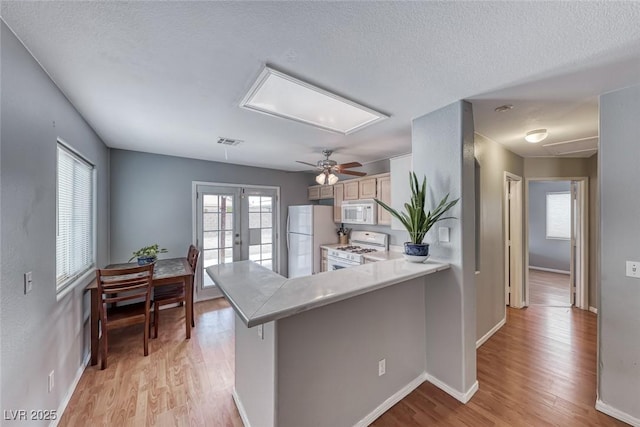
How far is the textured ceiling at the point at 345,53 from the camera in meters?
1.11

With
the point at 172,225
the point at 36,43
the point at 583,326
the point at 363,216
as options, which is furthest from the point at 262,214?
the point at 583,326

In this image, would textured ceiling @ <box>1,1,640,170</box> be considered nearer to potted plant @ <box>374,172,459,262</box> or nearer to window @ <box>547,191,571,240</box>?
potted plant @ <box>374,172,459,262</box>

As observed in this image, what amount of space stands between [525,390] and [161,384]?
316 centimetres

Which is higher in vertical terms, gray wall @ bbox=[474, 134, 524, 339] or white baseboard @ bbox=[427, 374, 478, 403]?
gray wall @ bbox=[474, 134, 524, 339]

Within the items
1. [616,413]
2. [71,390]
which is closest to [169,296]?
[71,390]

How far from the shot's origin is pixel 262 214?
4992 millimetres

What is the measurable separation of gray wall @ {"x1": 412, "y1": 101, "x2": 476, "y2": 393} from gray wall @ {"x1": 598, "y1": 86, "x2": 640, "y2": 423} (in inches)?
33.7

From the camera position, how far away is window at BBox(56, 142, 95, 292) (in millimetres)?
2041

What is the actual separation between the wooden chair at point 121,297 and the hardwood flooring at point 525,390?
2.54 m

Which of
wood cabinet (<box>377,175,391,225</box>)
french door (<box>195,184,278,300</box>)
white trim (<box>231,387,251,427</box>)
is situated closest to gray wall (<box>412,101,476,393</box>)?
wood cabinet (<box>377,175,391,225</box>)

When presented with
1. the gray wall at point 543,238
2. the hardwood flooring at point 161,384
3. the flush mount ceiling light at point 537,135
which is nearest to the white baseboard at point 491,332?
the flush mount ceiling light at point 537,135

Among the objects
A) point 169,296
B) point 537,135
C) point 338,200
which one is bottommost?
point 169,296

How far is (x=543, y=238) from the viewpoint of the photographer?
6.07 metres

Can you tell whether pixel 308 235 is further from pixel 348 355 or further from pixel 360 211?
pixel 348 355
